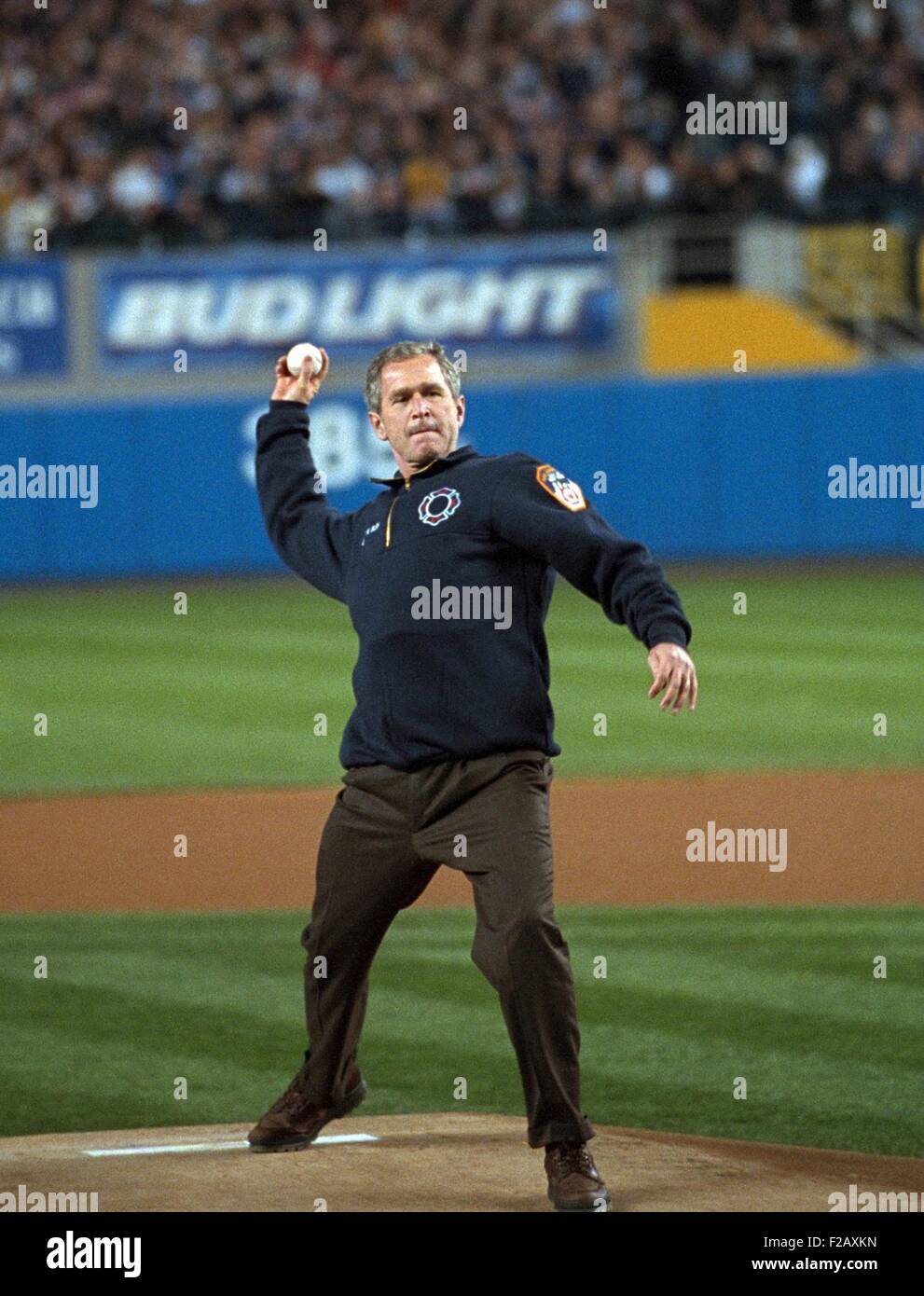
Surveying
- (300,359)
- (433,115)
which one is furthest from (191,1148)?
(433,115)

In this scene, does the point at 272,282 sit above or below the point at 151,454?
above

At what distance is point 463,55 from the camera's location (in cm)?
2650

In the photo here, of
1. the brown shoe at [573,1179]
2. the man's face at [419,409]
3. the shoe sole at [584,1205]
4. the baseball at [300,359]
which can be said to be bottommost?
the shoe sole at [584,1205]

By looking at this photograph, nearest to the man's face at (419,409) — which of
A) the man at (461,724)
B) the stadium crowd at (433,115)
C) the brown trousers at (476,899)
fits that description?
the man at (461,724)

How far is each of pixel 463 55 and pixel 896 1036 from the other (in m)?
21.0

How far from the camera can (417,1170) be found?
5.57m

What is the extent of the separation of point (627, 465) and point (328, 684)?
7668 millimetres

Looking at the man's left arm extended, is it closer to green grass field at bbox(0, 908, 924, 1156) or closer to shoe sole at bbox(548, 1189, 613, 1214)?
shoe sole at bbox(548, 1189, 613, 1214)

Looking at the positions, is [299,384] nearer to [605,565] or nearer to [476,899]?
[605,565]

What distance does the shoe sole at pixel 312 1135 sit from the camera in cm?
576

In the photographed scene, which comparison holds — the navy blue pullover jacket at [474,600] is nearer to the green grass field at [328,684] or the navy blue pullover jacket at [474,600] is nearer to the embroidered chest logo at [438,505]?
the embroidered chest logo at [438,505]

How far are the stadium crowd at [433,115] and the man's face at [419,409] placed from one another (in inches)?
751
